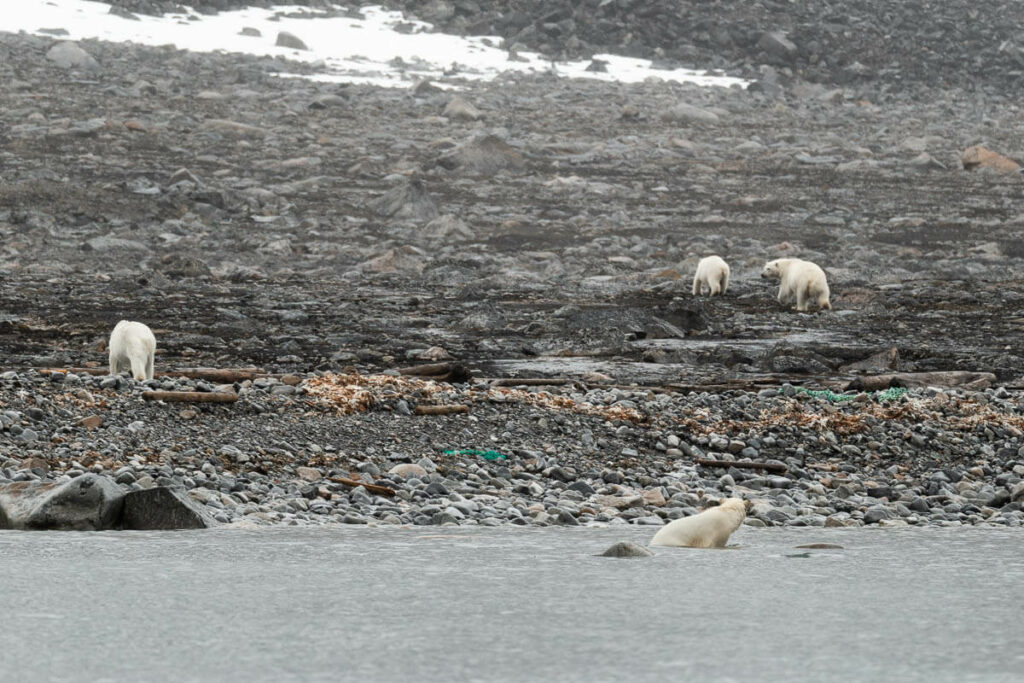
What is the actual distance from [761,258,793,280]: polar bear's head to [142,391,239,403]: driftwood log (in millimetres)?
9142

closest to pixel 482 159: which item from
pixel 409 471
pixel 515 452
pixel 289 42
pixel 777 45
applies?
pixel 289 42

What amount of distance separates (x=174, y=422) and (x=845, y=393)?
4489mm

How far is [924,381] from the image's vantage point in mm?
9820

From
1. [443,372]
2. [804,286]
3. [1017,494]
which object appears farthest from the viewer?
[804,286]

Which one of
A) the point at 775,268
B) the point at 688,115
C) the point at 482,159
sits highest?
the point at 688,115


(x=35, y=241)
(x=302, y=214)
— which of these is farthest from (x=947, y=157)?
(x=35, y=241)

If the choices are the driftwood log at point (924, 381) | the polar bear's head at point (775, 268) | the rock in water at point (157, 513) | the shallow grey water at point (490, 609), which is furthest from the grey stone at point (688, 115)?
the rock in water at point (157, 513)

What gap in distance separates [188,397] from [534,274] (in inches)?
380

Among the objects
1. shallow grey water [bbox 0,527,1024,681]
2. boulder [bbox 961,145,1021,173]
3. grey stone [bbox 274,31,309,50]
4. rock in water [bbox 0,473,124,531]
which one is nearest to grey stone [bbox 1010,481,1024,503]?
shallow grey water [bbox 0,527,1024,681]

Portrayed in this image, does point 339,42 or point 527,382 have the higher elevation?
point 339,42

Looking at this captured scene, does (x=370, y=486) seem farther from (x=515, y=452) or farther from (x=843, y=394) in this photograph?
(x=843, y=394)

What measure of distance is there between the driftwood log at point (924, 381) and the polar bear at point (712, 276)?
5.28m

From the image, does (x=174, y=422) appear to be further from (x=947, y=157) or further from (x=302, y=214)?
(x=947, y=157)

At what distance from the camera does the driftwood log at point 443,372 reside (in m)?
9.10
